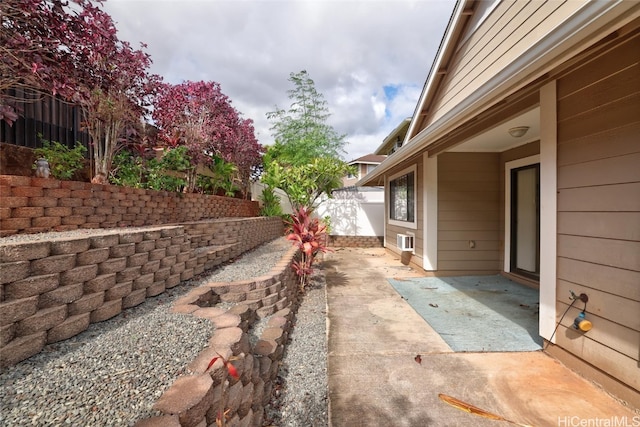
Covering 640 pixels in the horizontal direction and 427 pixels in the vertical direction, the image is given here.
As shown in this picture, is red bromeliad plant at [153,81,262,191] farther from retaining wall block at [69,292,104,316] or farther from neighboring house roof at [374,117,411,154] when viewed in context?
neighboring house roof at [374,117,411,154]

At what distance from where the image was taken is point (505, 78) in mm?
2066

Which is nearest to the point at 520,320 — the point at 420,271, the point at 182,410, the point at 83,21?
the point at 420,271

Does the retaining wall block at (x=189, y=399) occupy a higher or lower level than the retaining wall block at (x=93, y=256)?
lower

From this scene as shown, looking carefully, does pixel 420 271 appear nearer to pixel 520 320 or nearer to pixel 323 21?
pixel 520 320

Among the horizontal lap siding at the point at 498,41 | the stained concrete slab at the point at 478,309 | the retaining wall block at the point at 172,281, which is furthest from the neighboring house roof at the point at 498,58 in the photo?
the retaining wall block at the point at 172,281

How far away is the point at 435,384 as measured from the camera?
6.62 ft

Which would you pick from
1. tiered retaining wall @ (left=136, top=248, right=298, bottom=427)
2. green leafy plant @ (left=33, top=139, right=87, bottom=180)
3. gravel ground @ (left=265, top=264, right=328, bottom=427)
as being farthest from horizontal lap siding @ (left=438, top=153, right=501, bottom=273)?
green leafy plant @ (left=33, top=139, right=87, bottom=180)

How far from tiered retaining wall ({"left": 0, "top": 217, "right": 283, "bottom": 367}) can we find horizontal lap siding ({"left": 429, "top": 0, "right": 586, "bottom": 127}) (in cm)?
399

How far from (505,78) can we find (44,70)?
4.10 m

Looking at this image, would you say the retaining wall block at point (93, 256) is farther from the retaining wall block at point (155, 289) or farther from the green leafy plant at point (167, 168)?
the green leafy plant at point (167, 168)

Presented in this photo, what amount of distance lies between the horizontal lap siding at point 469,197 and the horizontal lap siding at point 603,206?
8.87ft

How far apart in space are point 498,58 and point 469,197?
7.66ft

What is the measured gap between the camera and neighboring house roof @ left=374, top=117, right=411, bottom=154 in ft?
32.1

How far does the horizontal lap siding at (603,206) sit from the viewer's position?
180cm
